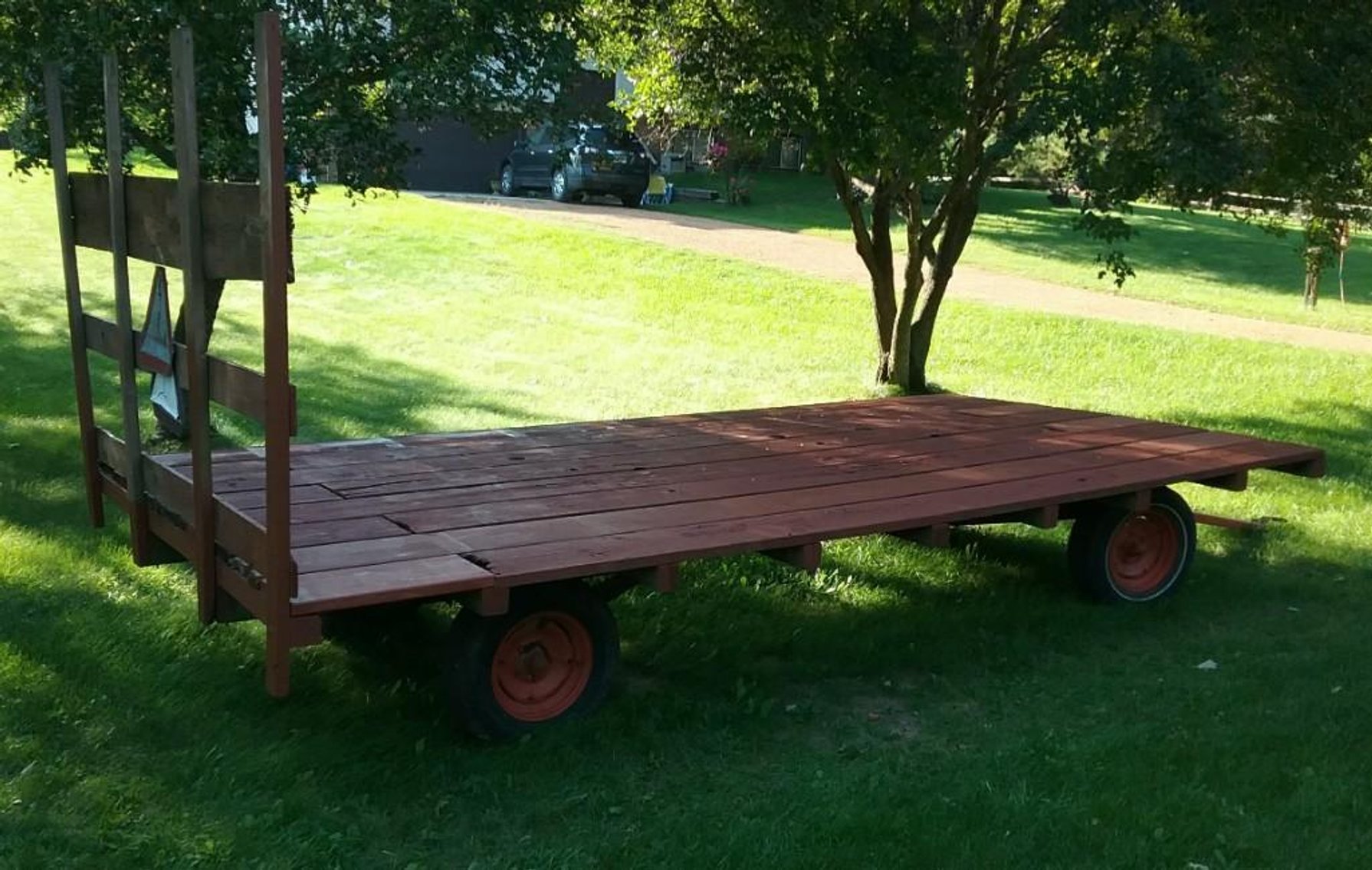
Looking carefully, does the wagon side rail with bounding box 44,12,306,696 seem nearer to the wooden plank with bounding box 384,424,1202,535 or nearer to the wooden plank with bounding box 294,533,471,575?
the wooden plank with bounding box 294,533,471,575

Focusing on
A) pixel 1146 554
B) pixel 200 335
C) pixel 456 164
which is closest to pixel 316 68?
pixel 200 335

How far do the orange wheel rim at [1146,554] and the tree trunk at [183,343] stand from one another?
397 cm

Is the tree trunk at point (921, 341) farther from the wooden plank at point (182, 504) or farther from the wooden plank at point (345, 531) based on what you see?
the wooden plank at point (182, 504)

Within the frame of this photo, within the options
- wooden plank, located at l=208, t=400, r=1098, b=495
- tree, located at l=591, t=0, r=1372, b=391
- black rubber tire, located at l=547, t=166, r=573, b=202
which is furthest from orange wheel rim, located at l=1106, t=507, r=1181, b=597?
black rubber tire, located at l=547, t=166, r=573, b=202

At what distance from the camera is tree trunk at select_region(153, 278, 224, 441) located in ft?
13.7

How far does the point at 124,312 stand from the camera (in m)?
4.48

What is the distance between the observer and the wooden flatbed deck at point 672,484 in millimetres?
4180

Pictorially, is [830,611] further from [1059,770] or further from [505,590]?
[505,590]

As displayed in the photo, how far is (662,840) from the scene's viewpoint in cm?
388

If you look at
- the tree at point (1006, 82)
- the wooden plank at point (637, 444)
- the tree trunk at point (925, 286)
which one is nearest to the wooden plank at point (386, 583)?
the wooden plank at point (637, 444)

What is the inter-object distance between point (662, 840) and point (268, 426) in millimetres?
1562

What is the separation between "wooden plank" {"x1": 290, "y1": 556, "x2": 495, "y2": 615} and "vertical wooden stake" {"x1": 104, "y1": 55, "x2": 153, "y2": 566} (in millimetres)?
1074

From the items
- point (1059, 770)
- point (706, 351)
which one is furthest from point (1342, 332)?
point (1059, 770)

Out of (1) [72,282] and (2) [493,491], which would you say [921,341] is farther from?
(1) [72,282]
